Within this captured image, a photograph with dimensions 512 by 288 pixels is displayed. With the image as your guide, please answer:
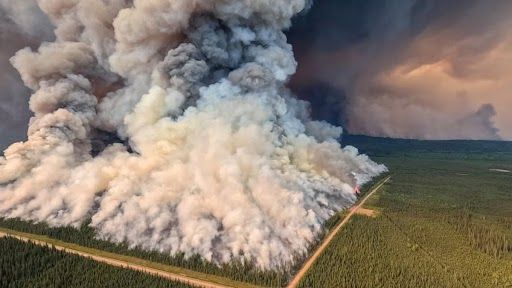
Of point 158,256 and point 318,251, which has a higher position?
point 318,251

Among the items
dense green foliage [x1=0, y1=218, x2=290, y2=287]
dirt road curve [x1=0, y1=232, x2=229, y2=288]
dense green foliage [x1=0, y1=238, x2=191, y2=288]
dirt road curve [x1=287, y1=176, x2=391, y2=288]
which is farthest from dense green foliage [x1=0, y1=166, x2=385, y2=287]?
dense green foliage [x1=0, y1=238, x2=191, y2=288]

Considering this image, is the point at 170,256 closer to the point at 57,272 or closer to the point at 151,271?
the point at 151,271

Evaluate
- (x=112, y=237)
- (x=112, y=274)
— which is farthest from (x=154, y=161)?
(x=112, y=274)

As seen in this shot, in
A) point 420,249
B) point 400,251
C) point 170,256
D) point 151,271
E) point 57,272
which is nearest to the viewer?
point 57,272

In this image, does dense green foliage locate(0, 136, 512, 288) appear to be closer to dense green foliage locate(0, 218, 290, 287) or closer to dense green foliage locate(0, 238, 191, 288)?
dense green foliage locate(0, 218, 290, 287)

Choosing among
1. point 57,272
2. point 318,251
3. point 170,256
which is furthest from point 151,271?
point 318,251

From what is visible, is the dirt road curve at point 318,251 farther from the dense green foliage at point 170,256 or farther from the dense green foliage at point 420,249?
the dense green foliage at point 420,249

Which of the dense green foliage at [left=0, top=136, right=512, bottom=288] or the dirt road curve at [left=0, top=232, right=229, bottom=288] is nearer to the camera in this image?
the dirt road curve at [left=0, top=232, right=229, bottom=288]

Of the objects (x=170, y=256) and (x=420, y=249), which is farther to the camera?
(x=420, y=249)
